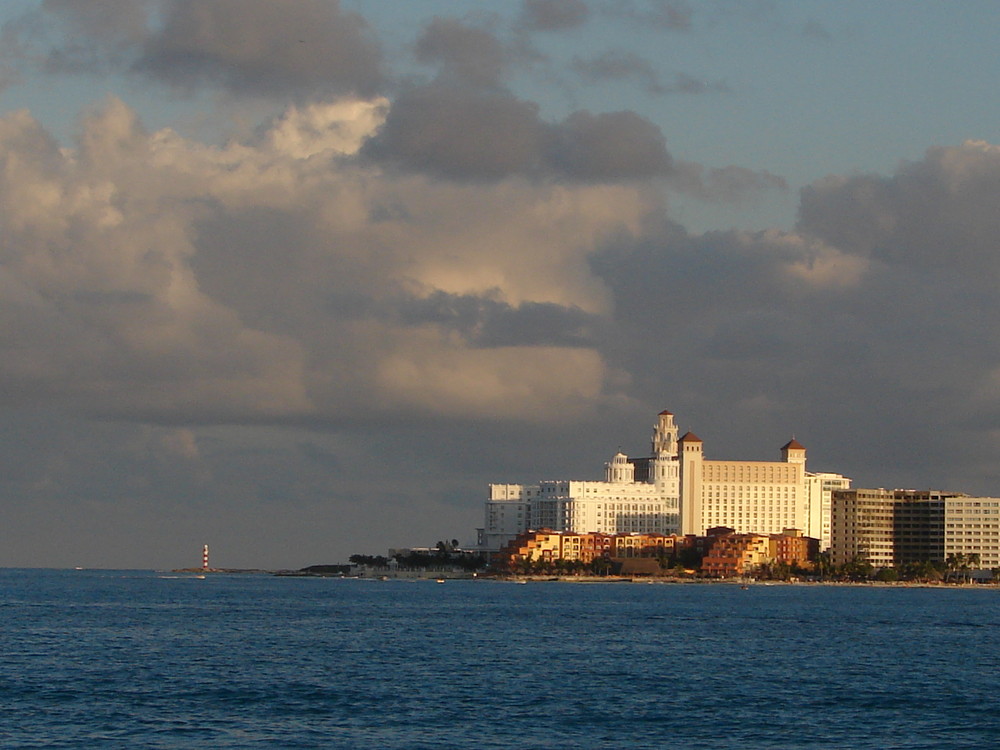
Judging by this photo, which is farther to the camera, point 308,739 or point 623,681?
point 623,681

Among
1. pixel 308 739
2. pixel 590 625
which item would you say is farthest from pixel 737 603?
pixel 308 739

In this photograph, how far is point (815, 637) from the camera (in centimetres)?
10856

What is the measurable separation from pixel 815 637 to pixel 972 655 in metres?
16.2

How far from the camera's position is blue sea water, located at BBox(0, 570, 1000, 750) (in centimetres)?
5628

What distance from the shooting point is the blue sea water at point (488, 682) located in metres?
56.3

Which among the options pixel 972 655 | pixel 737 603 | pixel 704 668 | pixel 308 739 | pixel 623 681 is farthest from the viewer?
pixel 737 603

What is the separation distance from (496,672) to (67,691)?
66.6 ft

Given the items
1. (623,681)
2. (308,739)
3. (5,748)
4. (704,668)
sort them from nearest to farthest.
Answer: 1. (5,748)
2. (308,739)
3. (623,681)
4. (704,668)

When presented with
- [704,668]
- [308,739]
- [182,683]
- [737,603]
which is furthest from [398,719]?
[737,603]

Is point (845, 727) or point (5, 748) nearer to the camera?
point (5, 748)

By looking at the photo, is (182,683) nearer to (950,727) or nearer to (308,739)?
(308,739)

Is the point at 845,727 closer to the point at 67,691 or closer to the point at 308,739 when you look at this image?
the point at 308,739

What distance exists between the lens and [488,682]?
72250mm

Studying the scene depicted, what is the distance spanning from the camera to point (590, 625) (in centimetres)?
11962
